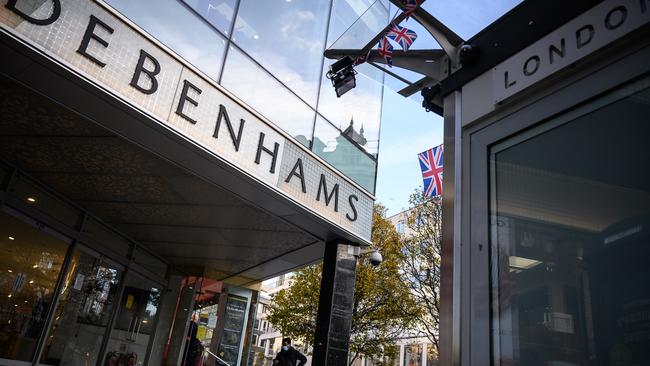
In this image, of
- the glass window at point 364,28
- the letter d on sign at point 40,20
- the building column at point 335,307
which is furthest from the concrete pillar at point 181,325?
the glass window at point 364,28

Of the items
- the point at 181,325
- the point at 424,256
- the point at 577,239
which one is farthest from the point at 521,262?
the point at 424,256

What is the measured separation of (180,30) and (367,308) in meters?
15.1

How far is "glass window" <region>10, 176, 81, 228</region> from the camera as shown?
7843mm

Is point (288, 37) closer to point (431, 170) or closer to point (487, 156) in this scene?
point (487, 156)

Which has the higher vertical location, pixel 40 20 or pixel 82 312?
pixel 40 20

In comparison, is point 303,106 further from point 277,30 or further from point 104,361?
point 104,361

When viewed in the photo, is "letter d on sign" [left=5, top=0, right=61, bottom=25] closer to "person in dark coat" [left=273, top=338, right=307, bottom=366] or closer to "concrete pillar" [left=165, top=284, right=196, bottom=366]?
"person in dark coat" [left=273, top=338, right=307, bottom=366]

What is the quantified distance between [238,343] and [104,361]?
592 cm

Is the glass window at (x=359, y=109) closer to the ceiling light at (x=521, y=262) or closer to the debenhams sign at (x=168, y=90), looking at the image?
the debenhams sign at (x=168, y=90)

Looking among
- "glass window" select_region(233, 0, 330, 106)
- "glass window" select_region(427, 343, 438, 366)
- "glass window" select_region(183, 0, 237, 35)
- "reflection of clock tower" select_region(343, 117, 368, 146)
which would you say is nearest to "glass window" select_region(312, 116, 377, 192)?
"reflection of clock tower" select_region(343, 117, 368, 146)

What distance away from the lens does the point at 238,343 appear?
15914mm

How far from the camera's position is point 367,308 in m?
18.7

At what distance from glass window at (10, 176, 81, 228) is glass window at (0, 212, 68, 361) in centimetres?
41

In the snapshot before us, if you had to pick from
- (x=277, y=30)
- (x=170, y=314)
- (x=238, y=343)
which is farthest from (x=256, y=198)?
(x=238, y=343)
